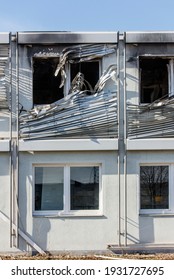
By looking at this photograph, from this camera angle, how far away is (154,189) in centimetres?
1205

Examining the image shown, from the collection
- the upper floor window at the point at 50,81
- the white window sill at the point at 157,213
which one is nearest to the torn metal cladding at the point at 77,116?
the upper floor window at the point at 50,81

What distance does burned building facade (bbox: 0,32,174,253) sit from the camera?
38.5 ft

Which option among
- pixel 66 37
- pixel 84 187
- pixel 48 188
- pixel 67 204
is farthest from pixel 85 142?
pixel 66 37

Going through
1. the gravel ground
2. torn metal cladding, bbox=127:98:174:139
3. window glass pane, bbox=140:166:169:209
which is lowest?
the gravel ground

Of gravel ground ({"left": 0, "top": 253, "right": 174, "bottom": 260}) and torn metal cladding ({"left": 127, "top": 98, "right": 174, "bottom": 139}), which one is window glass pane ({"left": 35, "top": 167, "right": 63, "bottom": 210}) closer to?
gravel ground ({"left": 0, "top": 253, "right": 174, "bottom": 260})

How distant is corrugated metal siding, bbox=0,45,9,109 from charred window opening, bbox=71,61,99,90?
165 cm

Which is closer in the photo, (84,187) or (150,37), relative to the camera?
(150,37)

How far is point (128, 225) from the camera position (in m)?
11.8

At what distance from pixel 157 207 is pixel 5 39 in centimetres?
565

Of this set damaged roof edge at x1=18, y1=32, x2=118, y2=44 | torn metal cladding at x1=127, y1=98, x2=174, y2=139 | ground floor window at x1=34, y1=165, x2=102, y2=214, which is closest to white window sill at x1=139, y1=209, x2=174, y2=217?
ground floor window at x1=34, y1=165, x2=102, y2=214

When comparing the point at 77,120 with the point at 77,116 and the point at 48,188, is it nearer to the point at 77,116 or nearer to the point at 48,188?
the point at 77,116

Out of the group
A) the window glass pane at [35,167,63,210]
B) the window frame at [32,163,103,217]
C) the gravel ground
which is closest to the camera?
the gravel ground

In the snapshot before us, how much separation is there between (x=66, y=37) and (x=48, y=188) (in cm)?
380

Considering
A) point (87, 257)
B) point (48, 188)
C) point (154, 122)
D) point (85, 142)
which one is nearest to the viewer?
point (87, 257)
